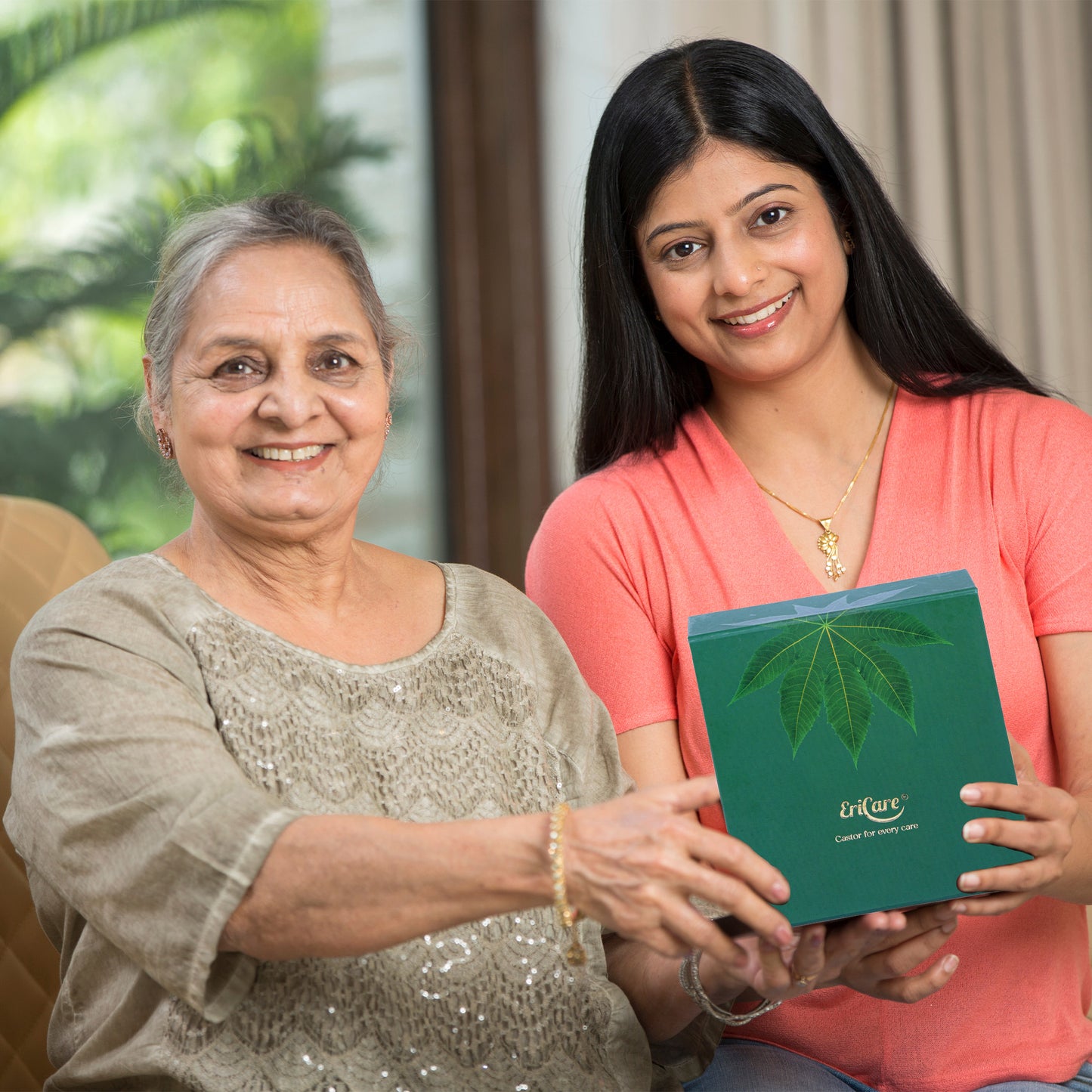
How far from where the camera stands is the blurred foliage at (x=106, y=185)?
2.37 meters

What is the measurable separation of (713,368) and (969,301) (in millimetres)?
1252

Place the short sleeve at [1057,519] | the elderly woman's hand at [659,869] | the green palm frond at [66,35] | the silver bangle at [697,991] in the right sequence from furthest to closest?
1. the green palm frond at [66,35]
2. the short sleeve at [1057,519]
3. the silver bangle at [697,991]
4. the elderly woman's hand at [659,869]

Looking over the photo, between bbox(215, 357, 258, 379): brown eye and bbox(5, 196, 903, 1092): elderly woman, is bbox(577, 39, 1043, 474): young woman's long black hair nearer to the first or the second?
bbox(5, 196, 903, 1092): elderly woman

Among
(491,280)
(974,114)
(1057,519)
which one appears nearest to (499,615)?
(1057,519)

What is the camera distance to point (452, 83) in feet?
9.53

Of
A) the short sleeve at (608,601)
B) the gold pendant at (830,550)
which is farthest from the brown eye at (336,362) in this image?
the gold pendant at (830,550)

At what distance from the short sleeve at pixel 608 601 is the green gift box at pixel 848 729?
49 centimetres

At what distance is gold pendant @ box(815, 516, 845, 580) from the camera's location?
5.68ft

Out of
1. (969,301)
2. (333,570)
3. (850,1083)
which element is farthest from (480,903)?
(969,301)

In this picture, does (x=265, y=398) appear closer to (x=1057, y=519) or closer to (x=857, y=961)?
(x=857, y=961)

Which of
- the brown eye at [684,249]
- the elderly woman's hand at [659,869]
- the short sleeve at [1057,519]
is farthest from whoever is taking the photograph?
the brown eye at [684,249]

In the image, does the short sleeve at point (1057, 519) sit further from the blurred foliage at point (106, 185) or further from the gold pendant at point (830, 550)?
the blurred foliage at point (106, 185)

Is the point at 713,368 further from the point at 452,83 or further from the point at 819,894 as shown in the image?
the point at 452,83

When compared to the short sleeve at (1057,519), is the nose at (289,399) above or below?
above
